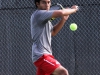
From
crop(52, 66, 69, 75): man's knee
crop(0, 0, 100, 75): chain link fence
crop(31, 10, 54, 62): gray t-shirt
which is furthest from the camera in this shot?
crop(0, 0, 100, 75): chain link fence

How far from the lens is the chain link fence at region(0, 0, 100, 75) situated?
18.3 feet

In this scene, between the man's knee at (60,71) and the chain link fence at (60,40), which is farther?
the chain link fence at (60,40)

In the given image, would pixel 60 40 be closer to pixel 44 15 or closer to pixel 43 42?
pixel 43 42

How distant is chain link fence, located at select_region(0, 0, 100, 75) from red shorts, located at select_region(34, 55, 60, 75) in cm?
224

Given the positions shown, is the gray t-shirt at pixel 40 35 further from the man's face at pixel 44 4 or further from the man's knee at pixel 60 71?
the man's knee at pixel 60 71

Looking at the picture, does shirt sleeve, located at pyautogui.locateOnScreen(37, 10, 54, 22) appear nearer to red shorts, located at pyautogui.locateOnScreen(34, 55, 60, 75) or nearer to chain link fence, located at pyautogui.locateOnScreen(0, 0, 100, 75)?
red shorts, located at pyautogui.locateOnScreen(34, 55, 60, 75)

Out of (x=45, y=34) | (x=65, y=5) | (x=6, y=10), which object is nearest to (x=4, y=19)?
(x=6, y=10)

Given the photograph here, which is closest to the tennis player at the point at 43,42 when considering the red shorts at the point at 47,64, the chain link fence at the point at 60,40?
the red shorts at the point at 47,64

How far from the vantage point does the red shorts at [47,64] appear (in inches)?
132

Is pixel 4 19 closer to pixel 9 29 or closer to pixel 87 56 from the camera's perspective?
pixel 9 29

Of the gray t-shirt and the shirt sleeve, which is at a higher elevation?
the shirt sleeve

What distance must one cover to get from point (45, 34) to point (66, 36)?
2.21 metres

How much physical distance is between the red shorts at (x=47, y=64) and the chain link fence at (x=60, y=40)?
224 cm

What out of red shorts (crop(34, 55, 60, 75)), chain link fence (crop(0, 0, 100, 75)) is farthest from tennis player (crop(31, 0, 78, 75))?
chain link fence (crop(0, 0, 100, 75))
